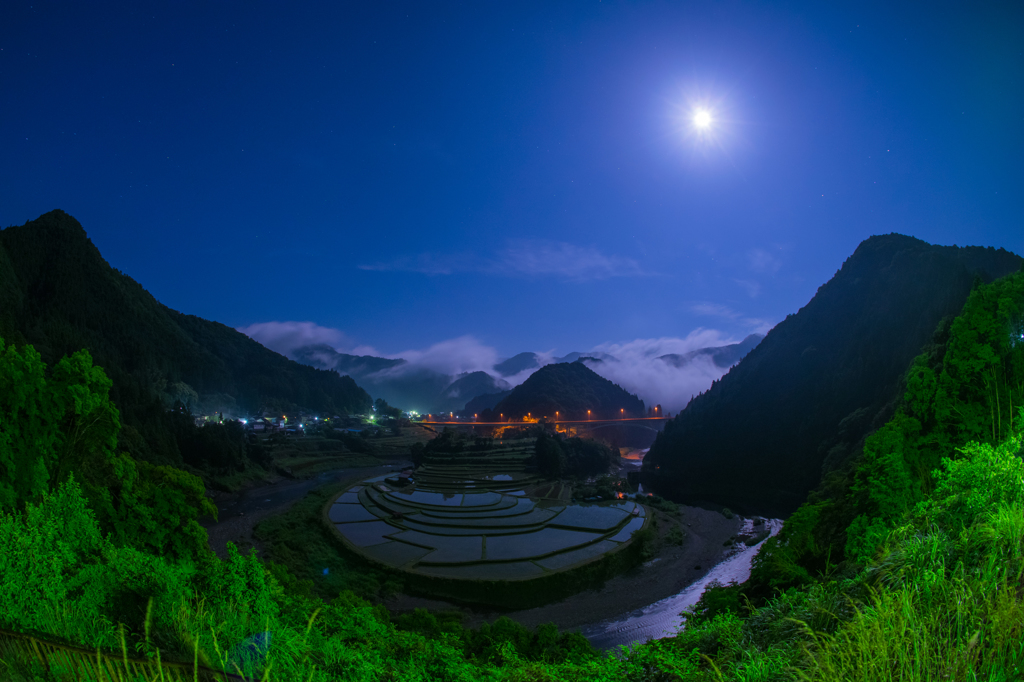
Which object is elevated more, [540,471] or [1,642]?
[1,642]

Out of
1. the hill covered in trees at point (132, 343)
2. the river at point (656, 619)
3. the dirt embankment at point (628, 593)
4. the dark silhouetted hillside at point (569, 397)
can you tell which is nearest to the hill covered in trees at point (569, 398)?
the dark silhouetted hillside at point (569, 397)

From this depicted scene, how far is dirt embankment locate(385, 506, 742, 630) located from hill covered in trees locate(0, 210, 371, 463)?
45.1 m

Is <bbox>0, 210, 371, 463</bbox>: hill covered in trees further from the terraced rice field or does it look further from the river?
the river

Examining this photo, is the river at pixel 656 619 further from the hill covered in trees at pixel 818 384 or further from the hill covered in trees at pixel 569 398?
the hill covered in trees at pixel 569 398

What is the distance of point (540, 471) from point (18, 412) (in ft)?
178

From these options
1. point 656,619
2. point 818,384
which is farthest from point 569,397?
point 656,619

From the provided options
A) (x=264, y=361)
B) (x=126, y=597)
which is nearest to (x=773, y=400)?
(x=126, y=597)

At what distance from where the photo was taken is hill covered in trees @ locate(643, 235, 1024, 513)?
2061 inches

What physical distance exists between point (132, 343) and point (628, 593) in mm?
122755

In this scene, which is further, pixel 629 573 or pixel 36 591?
pixel 629 573

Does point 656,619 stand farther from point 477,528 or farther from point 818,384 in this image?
point 818,384

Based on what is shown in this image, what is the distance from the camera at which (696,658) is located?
255 inches

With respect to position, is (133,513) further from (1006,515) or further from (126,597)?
(1006,515)

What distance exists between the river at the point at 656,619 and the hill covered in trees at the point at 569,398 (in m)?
98.3
